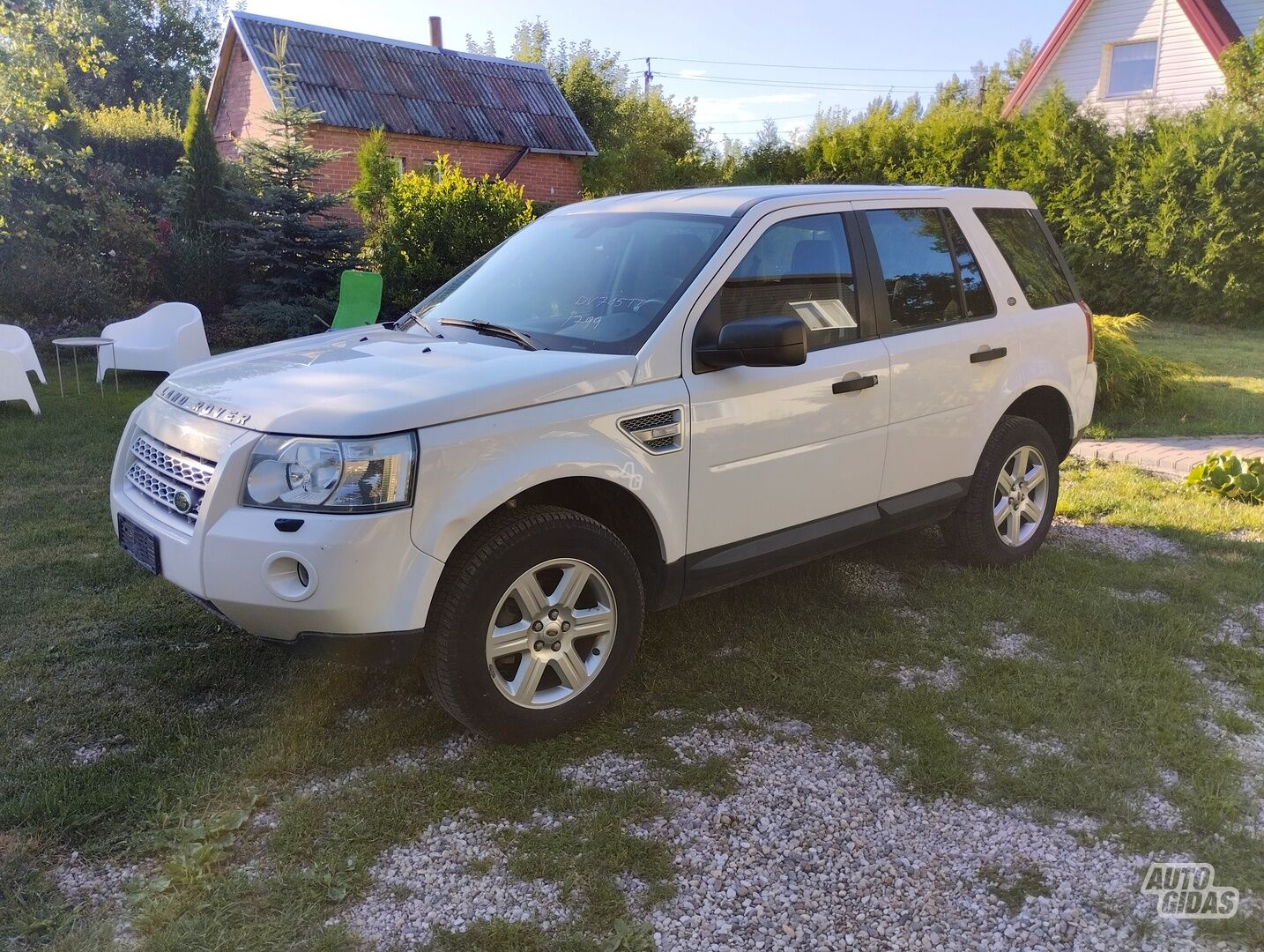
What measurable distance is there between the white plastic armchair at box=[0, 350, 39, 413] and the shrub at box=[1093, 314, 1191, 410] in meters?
9.48

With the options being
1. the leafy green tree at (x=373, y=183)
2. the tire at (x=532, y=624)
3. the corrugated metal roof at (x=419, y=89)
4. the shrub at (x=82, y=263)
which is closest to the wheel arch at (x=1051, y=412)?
the tire at (x=532, y=624)

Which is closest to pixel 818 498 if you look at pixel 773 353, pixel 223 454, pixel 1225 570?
pixel 773 353

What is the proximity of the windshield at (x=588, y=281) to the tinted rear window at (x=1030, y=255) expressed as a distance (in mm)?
1885

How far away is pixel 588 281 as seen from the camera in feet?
13.2

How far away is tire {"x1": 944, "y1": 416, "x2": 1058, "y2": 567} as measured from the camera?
4910 millimetres

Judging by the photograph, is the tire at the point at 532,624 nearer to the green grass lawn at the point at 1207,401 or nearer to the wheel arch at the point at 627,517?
the wheel arch at the point at 627,517

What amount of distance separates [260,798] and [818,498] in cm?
239

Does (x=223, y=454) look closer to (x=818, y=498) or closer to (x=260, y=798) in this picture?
(x=260, y=798)

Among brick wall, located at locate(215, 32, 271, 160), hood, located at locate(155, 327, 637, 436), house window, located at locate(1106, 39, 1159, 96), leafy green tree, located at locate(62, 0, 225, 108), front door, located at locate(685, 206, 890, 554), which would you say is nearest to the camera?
hood, located at locate(155, 327, 637, 436)

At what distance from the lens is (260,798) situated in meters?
3.03

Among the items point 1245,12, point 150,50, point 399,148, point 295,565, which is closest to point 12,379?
point 295,565

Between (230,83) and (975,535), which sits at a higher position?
(230,83)

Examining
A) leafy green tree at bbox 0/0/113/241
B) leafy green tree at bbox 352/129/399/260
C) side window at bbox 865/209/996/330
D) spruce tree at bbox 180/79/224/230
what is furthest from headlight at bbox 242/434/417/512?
leafy green tree at bbox 352/129/399/260

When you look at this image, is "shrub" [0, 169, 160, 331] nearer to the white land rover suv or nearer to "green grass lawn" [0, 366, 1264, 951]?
"green grass lawn" [0, 366, 1264, 951]
